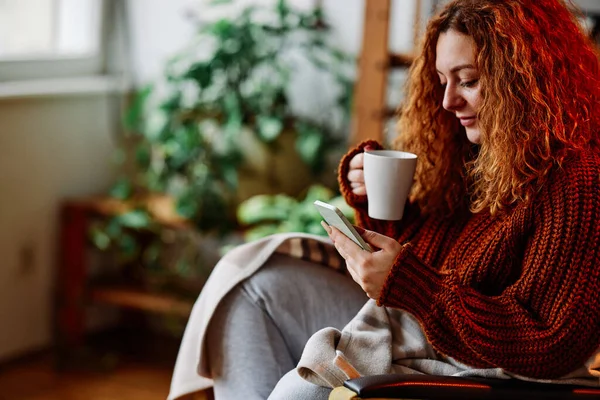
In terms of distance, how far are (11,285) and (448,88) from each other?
173 centimetres

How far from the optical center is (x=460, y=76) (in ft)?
4.52

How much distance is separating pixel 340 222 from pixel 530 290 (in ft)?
0.95

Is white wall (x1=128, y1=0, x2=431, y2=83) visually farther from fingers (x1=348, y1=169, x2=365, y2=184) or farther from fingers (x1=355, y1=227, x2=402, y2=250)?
fingers (x1=355, y1=227, x2=402, y2=250)

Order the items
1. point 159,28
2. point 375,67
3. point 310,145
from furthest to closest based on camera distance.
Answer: point 159,28 < point 310,145 < point 375,67

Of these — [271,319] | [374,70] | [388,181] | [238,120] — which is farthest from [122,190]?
[388,181]

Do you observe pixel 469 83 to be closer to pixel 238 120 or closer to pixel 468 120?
pixel 468 120

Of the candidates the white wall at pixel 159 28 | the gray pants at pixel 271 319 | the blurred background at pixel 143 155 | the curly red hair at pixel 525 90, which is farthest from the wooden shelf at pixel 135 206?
the curly red hair at pixel 525 90

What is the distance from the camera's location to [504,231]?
52.4 inches

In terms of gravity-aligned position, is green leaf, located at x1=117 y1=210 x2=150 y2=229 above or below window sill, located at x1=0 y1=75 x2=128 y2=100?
below

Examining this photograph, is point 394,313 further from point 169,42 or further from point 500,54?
point 169,42

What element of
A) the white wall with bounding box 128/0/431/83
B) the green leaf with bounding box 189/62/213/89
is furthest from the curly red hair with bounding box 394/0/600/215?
the white wall with bounding box 128/0/431/83

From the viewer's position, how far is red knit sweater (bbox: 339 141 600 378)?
4.00 feet

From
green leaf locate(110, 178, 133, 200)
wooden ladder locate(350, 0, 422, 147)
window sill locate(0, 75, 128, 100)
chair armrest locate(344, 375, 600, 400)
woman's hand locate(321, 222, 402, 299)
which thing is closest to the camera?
chair armrest locate(344, 375, 600, 400)

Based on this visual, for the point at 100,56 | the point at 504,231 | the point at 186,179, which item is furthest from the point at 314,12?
the point at 504,231
